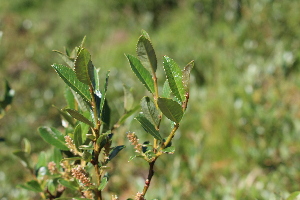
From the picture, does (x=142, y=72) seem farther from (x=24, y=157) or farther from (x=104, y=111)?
(x=24, y=157)

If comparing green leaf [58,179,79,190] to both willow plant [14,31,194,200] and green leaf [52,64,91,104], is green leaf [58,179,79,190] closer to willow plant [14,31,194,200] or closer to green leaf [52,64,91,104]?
willow plant [14,31,194,200]

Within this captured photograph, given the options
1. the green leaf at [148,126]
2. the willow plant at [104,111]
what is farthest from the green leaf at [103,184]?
the green leaf at [148,126]

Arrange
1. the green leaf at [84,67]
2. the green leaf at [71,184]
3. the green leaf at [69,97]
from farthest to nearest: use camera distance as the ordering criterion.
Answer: the green leaf at [69,97] < the green leaf at [71,184] < the green leaf at [84,67]

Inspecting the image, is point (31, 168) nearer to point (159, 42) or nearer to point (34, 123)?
point (34, 123)

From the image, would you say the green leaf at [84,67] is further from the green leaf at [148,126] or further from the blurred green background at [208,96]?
the blurred green background at [208,96]

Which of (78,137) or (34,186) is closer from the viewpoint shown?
(78,137)

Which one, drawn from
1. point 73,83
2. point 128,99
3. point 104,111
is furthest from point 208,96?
point 73,83
